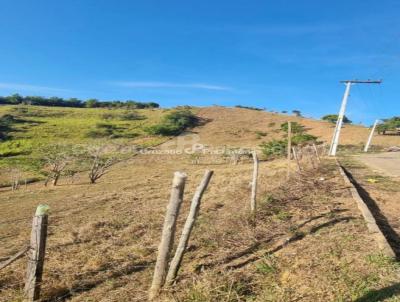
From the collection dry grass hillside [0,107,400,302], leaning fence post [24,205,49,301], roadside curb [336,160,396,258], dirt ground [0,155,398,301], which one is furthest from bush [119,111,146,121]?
leaning fence post [24,205,49,301]

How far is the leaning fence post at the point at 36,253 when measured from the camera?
6.18m

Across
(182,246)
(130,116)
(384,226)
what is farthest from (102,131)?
(182,246)

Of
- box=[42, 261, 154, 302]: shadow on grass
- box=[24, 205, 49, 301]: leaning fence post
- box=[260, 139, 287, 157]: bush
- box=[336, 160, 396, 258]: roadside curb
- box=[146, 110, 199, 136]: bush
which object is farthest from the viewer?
box=[146, 110, 199, 136]: bush

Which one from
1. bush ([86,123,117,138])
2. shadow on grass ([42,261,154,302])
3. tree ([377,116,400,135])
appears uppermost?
shadow on grass ([42,261,154,302])

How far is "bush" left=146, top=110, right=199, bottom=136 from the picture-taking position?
68938 mm

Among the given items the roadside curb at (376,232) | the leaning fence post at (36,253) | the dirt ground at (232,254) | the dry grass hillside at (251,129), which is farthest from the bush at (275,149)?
the leaning fence post at (36,253)

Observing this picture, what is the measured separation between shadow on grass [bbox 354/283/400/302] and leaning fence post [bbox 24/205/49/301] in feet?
15.8

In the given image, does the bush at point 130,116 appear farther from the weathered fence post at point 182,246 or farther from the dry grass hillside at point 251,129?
the weathered fence post at point 182,246

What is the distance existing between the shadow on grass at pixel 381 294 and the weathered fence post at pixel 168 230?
2758mm

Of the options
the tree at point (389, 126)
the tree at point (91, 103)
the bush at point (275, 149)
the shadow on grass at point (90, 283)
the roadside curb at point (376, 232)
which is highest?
the roadside curb at point (376, 232)

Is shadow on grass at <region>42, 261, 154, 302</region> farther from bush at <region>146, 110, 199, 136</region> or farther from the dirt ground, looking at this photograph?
bush at <region>146, 110, 199, 136</region>

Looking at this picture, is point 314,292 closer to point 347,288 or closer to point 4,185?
point 347,288

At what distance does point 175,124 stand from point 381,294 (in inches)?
2714

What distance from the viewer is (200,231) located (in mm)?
9516
